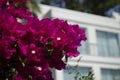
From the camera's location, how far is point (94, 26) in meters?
22.0

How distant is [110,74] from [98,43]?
2006mm

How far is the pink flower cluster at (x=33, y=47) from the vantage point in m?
2.24

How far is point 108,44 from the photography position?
22.1m

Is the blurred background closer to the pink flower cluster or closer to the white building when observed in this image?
the white building

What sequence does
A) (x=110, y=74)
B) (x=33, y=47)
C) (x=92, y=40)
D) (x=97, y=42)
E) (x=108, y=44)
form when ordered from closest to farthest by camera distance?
(x=33, y=47) → (x=110, y=74) → (x=92, y=40) → (x=97, y=42) → (x=108, y=44)

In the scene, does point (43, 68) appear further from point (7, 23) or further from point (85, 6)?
point (85, 6)

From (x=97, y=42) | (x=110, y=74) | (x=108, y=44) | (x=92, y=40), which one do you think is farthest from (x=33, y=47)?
(x=108, y=44)

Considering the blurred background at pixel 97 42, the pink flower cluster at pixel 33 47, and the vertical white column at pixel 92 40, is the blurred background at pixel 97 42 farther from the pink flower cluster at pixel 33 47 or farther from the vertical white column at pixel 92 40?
the pink flower cluster at pixel 33 47

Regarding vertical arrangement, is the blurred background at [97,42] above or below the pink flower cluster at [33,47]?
above

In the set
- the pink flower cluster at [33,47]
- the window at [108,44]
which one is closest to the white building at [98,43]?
the window at [108,44]

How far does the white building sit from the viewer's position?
19766mm

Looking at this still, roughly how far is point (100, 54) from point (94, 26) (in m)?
2.01

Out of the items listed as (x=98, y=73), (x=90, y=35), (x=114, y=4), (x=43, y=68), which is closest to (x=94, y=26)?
(x=90, y=35)

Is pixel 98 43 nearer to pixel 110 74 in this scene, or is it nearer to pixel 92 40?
pixel 92 40
